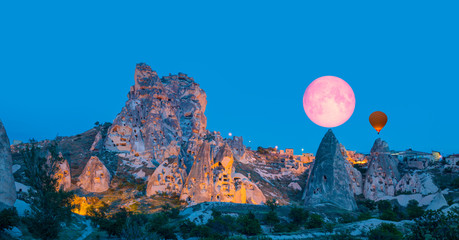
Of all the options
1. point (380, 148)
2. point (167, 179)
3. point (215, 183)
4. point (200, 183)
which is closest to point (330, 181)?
point (380, 148)

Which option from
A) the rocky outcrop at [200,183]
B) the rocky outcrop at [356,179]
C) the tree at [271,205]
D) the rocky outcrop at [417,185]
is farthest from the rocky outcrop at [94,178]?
the rocky outcrop at [417,185]

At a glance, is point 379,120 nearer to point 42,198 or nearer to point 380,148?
point 380,148

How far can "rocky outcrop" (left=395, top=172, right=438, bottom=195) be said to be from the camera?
164 ft

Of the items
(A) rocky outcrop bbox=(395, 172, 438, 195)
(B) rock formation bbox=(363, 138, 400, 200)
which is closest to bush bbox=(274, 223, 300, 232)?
(A) rocky outcrop bbox=(395, 172, 438, 195)

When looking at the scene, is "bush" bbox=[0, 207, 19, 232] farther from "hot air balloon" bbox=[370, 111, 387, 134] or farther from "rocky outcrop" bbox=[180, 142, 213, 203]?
"hot air balloon" bbox=[370, 111, 387, 134]

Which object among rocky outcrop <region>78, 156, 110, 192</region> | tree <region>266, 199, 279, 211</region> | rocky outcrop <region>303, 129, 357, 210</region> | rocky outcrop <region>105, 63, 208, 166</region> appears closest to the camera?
tree <region>266, 199, 279, 211</region>

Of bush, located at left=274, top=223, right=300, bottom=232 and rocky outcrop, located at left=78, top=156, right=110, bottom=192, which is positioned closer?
bush, located at left=274, top=223, right=300, bottom=232

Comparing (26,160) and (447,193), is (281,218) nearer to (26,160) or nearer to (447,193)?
(26,160)

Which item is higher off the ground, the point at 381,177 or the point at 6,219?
the point at 381,177

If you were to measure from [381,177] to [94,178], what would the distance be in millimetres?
47072

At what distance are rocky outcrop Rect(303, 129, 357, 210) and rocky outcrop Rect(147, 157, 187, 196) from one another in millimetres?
19845

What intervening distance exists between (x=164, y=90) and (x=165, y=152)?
15.2 meters

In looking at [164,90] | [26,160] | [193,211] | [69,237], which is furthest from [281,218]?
[164,90]

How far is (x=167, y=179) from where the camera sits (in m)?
44.1
